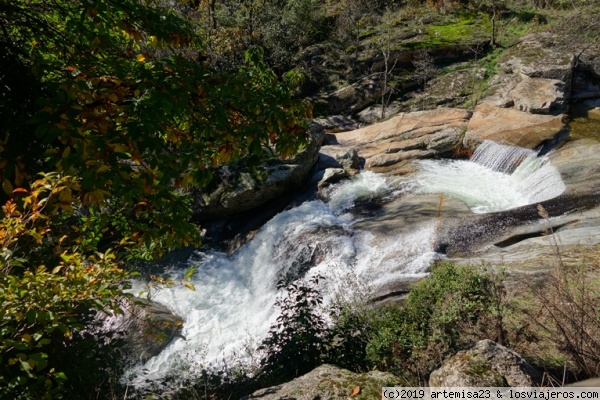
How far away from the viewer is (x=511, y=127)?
12.2m

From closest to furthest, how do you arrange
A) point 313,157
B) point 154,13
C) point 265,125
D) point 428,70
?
1. point 265,125
2. point 154,13
3. point 313,157
4. point 428,70

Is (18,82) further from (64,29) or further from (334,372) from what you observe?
(334,372)

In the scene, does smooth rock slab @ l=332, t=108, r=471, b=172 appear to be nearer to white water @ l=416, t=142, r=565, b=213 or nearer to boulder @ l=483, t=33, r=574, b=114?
white water @ l=416, t=142, r=565, b=213

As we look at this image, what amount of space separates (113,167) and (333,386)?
215 cm

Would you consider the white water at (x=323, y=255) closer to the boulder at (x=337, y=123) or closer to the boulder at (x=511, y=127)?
the boulder at (x=511, y=127)

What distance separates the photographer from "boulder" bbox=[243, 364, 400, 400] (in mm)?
2965

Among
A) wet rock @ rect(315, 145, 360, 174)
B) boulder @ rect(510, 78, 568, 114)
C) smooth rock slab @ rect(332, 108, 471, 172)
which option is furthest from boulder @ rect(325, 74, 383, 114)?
boulder @ rect(510, 78, 568, 114)

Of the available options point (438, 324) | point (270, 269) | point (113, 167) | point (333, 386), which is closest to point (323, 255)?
point (270, 269)

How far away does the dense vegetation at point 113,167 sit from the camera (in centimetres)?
208

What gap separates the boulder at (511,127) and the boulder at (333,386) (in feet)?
32.1

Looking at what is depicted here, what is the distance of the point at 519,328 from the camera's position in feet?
13.4

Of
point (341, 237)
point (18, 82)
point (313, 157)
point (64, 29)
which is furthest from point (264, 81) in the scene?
point (313, 157)

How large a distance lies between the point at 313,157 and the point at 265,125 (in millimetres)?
→ 10011

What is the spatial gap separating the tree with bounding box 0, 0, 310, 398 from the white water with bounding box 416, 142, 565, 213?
7.51 meters
